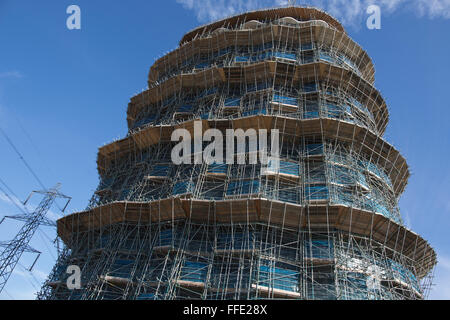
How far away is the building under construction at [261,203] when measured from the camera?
1702 centimetres

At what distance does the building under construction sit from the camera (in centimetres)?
1702

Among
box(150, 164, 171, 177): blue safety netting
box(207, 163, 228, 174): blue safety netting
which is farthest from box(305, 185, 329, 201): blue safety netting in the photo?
box(150, 164, 171, 177): blue safety netting

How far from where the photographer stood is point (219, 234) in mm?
18750

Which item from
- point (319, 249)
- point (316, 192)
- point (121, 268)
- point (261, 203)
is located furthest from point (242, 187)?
point (121, 268)

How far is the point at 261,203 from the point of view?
57.9 feet

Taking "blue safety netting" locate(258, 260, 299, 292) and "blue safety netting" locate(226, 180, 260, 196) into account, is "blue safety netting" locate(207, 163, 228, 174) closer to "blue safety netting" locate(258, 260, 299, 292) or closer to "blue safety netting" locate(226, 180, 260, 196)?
"blue safety netting" locate(226, 180, 260, 196)

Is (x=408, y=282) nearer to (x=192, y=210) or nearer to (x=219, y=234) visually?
(x=219, y=234)

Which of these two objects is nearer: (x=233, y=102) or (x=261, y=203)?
(x=261, y=203)

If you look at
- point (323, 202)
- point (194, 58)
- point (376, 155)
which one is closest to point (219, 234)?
point (323, 202)

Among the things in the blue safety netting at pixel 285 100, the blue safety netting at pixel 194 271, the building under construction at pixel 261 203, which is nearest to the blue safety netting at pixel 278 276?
the building under construction at pixel 261 203

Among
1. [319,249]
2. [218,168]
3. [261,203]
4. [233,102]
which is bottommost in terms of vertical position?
[319,249]

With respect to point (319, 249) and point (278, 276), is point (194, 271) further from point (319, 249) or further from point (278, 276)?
point (319, 249)

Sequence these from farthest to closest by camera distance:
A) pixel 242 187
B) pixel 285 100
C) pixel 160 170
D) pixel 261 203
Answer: pixel 285 100 < pixel 160 170 < pixel 242 187 < pixel 261 203

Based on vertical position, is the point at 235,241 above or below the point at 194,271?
above
